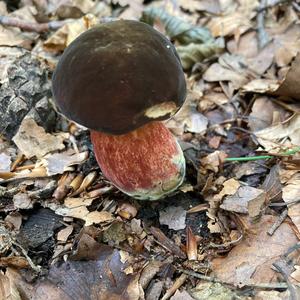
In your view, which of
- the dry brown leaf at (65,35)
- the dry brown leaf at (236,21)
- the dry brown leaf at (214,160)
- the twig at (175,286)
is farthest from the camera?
the dry brown leaf at (236,21)

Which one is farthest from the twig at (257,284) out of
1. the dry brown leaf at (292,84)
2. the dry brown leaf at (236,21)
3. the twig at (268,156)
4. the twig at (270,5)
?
the twig at (270,5)

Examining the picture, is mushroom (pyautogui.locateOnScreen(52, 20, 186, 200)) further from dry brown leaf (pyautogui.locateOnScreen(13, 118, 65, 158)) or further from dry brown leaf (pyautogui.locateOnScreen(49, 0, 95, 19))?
dry brown leaf (pyautogui.locateOnScreen(49, 0, 95, 19))

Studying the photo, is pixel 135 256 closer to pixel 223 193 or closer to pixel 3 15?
pixel 223 193

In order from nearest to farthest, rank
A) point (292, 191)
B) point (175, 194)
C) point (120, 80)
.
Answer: point (120, 80) → point (292, 191) → point (175, 194)

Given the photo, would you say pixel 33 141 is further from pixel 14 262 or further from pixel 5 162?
pixel 14 262

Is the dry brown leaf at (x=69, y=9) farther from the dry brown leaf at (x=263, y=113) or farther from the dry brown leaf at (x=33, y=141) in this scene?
the dry brown leaf at (x=263, y=113)

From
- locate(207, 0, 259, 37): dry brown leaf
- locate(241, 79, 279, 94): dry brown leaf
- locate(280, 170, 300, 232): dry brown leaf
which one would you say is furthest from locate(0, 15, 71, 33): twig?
locate(280, 170, 300, 232): dry brown leaf

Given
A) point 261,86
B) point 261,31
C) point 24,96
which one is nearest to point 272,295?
point 261,86
